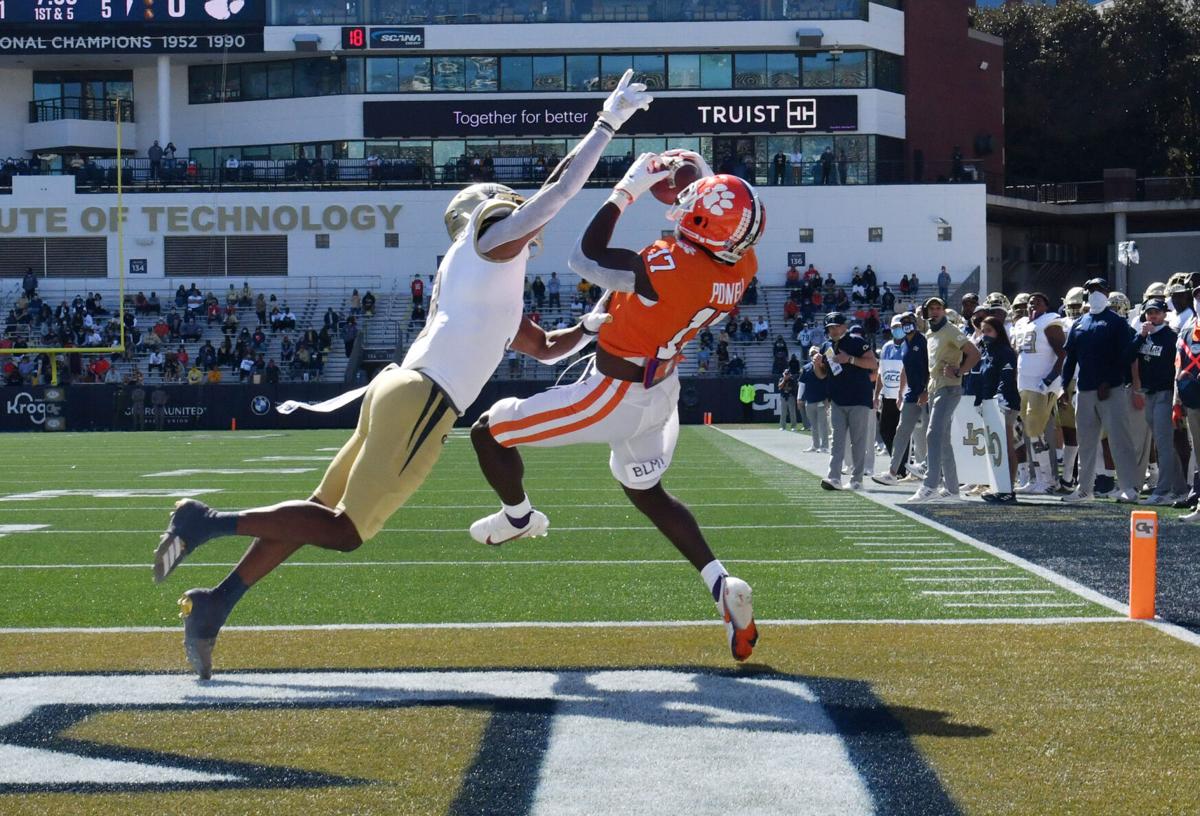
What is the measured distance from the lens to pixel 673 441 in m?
6.06

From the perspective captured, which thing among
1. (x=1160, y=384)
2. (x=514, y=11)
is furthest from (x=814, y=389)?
(x=514, y=11)

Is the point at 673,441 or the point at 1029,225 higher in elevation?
the point at 1029,225

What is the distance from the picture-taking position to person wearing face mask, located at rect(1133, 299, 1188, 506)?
41.8ft

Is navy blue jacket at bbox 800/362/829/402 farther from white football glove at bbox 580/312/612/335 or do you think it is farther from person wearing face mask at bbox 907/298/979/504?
white football glove at bbox 580/312/612/335

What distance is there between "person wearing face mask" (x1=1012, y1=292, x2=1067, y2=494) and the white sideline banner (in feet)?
2.00

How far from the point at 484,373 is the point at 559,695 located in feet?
3.88

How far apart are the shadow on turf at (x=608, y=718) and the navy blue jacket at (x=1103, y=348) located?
836 cm

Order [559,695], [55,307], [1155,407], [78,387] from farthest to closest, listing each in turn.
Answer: [55,307] < [78,387] < [1155,407] < [559,695]

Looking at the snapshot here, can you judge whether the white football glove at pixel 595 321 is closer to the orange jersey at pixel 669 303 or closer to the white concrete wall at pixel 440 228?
the orange jersey at pixel 669 303

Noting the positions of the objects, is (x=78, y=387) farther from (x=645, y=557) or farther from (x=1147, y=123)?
(x=1147, y=123)

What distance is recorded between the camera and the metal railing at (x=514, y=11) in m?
46.8

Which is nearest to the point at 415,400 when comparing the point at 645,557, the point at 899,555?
the point at 645,557

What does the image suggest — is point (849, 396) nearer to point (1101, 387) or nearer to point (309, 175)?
point (1101, 387)

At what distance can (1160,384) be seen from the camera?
504 inches
